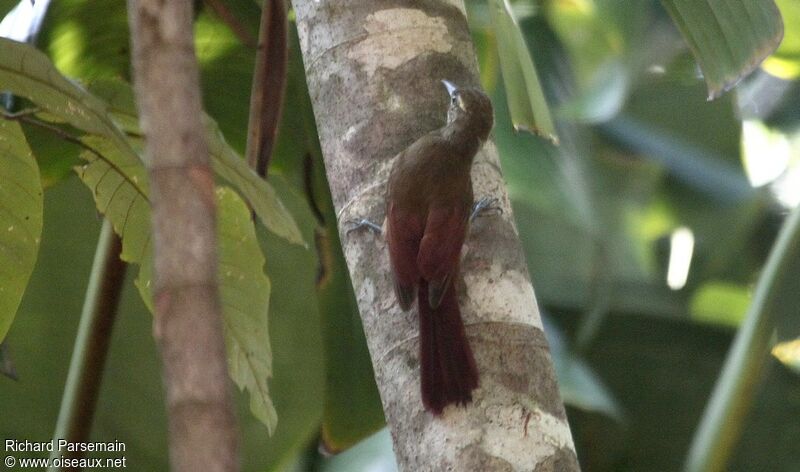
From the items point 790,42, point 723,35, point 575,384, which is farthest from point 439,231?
point 790,42

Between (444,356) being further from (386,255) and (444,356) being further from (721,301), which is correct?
(721,301)

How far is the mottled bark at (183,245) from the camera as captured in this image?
441mm

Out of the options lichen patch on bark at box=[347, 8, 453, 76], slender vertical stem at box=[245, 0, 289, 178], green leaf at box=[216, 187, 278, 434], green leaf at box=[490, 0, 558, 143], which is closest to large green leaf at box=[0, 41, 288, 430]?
green leaf at box=[216, 187, 278, 434]

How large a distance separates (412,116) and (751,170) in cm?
288

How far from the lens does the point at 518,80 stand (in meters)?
1.71

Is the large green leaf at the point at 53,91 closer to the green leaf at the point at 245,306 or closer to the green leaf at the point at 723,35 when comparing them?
the green leaf at the point at 245,306

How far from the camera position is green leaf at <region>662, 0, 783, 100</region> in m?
1.58

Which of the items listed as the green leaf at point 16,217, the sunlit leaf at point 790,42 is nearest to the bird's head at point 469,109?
the green leaf at point 16,217

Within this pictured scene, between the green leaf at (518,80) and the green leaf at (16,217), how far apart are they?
75 centimetres

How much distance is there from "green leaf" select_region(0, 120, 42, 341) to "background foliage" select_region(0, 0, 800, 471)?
0.23 m

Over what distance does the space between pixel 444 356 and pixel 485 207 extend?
33cm

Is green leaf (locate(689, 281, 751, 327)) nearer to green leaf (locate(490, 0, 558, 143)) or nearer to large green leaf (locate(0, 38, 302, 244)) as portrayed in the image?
green leaf (locate(490, 0, 558, 143))

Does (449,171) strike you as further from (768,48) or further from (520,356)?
(768,48)

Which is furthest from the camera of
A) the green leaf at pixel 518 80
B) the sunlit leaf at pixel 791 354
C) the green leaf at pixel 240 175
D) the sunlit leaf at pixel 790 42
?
the sunlit leaf at pixel 791 354
